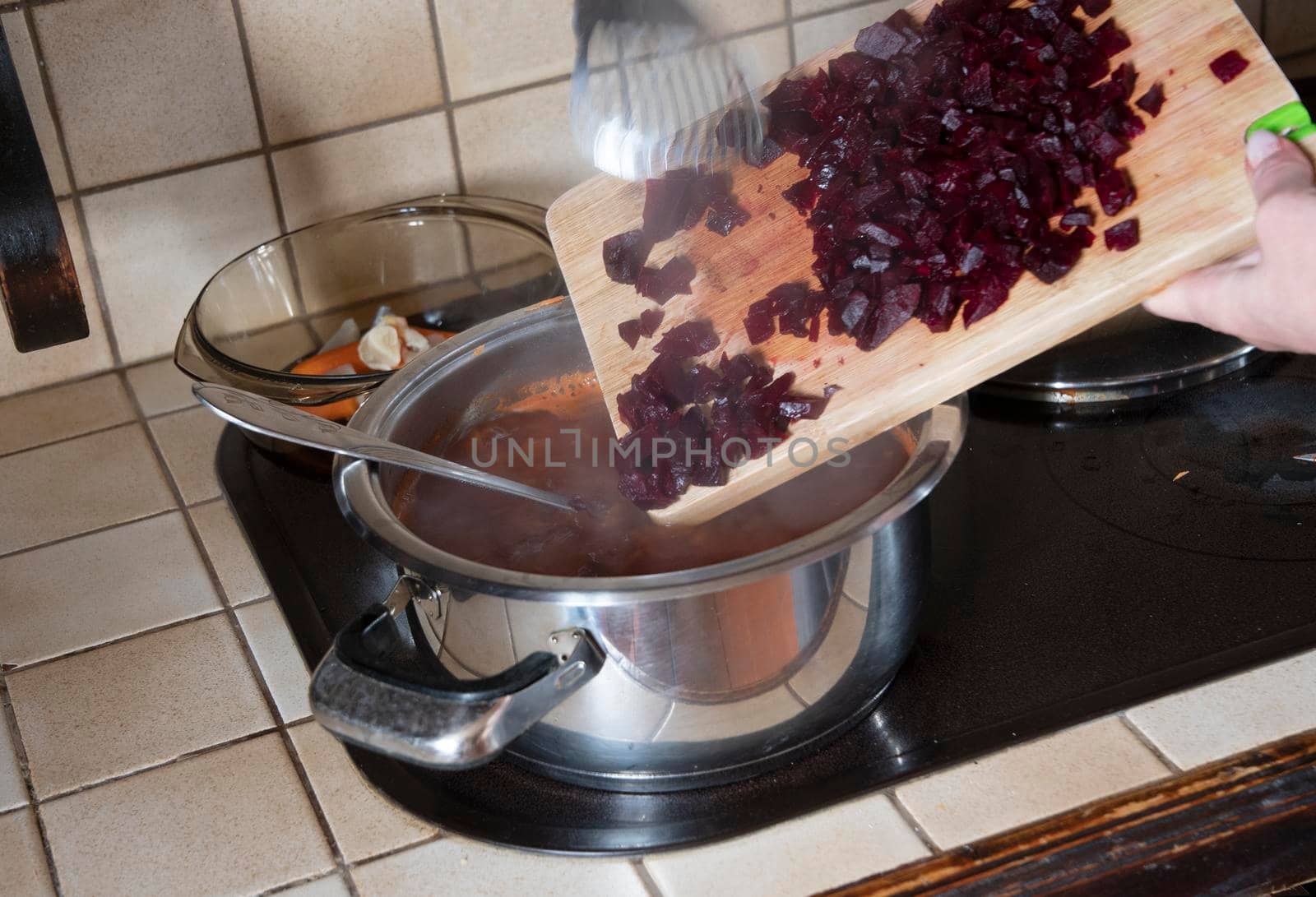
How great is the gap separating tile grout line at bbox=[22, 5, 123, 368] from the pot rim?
582 mm

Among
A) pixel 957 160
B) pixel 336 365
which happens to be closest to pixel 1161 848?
pixel 957 160

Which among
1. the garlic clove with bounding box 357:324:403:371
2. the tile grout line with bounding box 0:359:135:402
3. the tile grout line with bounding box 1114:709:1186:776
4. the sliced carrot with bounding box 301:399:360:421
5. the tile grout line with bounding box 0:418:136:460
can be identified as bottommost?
the tile grout line with bounding box 1114:709:1186:776

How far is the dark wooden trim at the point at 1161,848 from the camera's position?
0.69 m

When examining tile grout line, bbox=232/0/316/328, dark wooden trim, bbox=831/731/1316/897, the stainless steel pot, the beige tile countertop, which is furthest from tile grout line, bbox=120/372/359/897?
dark wooden trim, bbox=831/731/1316/897

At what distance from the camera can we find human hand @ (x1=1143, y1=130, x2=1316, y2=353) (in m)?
0.68

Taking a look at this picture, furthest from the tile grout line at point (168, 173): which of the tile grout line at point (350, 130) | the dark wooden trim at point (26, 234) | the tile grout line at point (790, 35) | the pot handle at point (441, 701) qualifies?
the pot handle at point (441, 701)

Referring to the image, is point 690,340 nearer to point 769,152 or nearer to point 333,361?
point 769,152

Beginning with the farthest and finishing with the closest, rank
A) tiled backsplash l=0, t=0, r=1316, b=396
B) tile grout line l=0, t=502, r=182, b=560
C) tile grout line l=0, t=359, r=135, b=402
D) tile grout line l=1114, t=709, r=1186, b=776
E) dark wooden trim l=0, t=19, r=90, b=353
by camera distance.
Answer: tile grout line l=0, t=359, r=135, b=402 → tiled backsplash l=0, t=0, r=1316, b=396 → tile grout line l=0, t=502, r=182, b=560 → dark wooden trim l=0, t=19, r=90, b=353 → tile grout line l=1114, t=709, r=1186, b=776

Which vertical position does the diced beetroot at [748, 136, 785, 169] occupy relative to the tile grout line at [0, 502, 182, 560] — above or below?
above

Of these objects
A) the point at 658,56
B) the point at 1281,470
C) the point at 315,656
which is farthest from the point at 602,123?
the point at 1281,470

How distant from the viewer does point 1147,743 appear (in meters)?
0.76

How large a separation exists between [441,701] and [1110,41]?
Result: 610mm

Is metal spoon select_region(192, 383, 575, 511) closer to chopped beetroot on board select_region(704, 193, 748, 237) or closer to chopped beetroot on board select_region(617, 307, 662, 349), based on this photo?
chopped beetroot on board select_region(617, 307, 662, 349)

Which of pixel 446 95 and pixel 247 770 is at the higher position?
pixel 446 95
